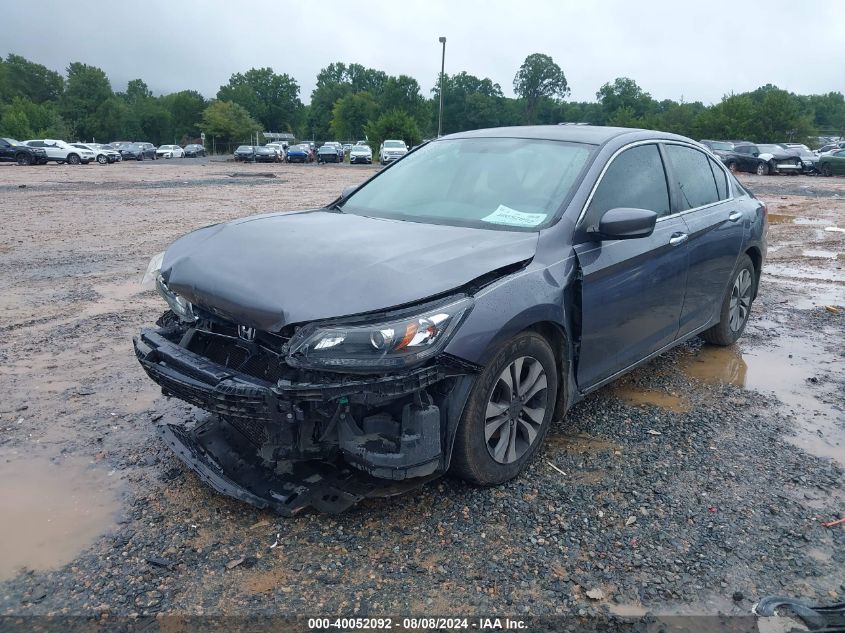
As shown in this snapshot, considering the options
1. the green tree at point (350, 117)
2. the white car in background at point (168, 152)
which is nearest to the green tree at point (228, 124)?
the green tree at point (350, 117)

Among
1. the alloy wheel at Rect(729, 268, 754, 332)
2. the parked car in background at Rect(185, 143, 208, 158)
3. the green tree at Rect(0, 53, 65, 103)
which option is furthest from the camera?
the green tree at Rect(0, 53, 65, 103)

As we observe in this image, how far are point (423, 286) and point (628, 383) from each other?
2.61 metres

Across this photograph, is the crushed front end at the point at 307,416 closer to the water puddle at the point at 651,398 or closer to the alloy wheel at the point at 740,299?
the water puddle at the point at 651,398

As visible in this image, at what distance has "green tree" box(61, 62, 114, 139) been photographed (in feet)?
288

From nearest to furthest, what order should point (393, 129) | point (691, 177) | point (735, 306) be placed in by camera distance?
1. point (691, 177)
2. point (735, 306)
3. point (393, 129)

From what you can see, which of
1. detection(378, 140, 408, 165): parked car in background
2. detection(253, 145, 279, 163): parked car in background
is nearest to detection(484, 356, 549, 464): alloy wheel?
detection(378, 140, 408, 165): parked car in background

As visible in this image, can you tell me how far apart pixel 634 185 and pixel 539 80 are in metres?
127

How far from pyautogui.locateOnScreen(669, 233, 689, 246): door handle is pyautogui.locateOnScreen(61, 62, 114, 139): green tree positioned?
9577cm

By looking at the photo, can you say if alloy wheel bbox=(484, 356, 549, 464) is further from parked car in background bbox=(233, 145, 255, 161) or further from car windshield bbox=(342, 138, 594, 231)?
parked car in background bbox=(233, 145, 255, 161)

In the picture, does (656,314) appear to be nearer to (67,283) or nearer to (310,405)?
(310,405)

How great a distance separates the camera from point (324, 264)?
3.09 metres

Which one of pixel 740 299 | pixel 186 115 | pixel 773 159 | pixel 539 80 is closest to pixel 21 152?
pixel 773 159

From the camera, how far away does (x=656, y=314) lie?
424cm

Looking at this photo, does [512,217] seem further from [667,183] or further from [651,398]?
[651,398]
